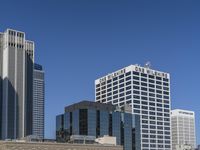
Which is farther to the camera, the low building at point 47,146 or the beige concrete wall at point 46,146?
the low building at point 47,146

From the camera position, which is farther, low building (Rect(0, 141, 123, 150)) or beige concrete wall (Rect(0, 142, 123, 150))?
low building (Rect(0, 141, 123, 150))

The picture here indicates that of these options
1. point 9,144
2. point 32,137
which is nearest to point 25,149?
point 9,144

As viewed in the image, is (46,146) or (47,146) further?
(47,146)

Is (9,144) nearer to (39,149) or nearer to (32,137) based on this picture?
(39,149)

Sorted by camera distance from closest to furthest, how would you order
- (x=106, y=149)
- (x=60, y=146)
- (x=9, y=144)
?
(x=9, y=144), (x=60, y=146), (x=106, y=149)

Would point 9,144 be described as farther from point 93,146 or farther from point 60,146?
point 93,146

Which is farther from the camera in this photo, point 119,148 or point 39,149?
point 119,148

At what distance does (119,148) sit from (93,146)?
1347 cm

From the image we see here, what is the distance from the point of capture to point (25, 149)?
17025 centimetres

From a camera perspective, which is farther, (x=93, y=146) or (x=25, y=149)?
(x=93, y=146)

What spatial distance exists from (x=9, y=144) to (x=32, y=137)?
25518 millimetres

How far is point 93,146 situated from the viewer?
191m

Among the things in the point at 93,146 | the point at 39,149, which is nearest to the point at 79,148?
the point at 93,146

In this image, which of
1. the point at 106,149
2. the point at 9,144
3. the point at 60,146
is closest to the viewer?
the point at 9,144
